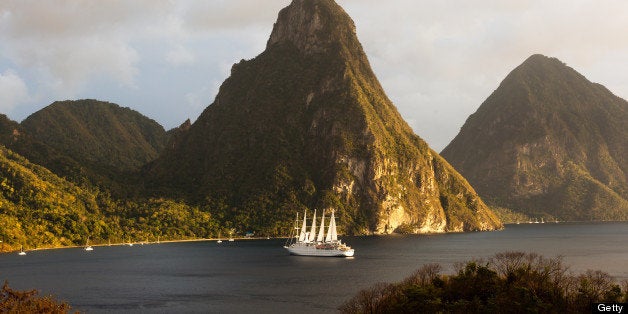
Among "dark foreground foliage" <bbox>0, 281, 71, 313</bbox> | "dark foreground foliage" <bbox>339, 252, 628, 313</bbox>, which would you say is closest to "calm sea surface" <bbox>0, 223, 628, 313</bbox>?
"dark foreground foliage" <bbox>339, 252, 628, 313</bbox>

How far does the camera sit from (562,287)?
8544 centimetres

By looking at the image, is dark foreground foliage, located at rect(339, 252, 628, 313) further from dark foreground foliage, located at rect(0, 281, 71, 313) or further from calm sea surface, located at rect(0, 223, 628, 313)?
dark foreground foliage, located at rect(0, 281, 71, 313)

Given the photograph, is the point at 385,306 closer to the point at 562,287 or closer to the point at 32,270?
the point at 562,287

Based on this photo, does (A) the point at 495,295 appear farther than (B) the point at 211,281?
No

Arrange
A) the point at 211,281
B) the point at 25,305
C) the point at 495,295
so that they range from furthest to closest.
A: the point at 211,281, the point at 495,295, the point at 25,305

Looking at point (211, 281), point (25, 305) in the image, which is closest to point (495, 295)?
point (25, 305)

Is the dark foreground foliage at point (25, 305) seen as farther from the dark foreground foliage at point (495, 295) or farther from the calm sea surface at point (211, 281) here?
the calm sea surface at point (211, 281)

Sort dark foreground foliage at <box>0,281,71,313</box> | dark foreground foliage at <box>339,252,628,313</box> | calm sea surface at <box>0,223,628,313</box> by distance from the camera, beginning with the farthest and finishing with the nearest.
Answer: calm sea surface at <box>0,223,628,313</box>, dark foreground foliage at <box>339,252,628,313</box>, dark foreground foliage at <box>0,281,71,313</box>

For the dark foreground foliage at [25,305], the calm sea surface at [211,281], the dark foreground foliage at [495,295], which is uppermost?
the dark foreground foliage at [495,295]

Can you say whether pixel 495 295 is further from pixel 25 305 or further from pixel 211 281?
pixel 211 281

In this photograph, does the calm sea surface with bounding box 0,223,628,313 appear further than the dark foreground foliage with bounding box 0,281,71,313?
Yes

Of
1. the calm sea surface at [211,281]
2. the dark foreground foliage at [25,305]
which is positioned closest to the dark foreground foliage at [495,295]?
the calm sea surface at [211,281]

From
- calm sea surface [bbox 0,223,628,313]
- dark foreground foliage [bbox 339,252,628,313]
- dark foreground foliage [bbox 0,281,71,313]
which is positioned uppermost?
dark foreground foliage [bbox 339,252,628,313]

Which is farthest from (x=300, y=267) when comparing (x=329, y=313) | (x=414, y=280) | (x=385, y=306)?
(x=385, y=306)
